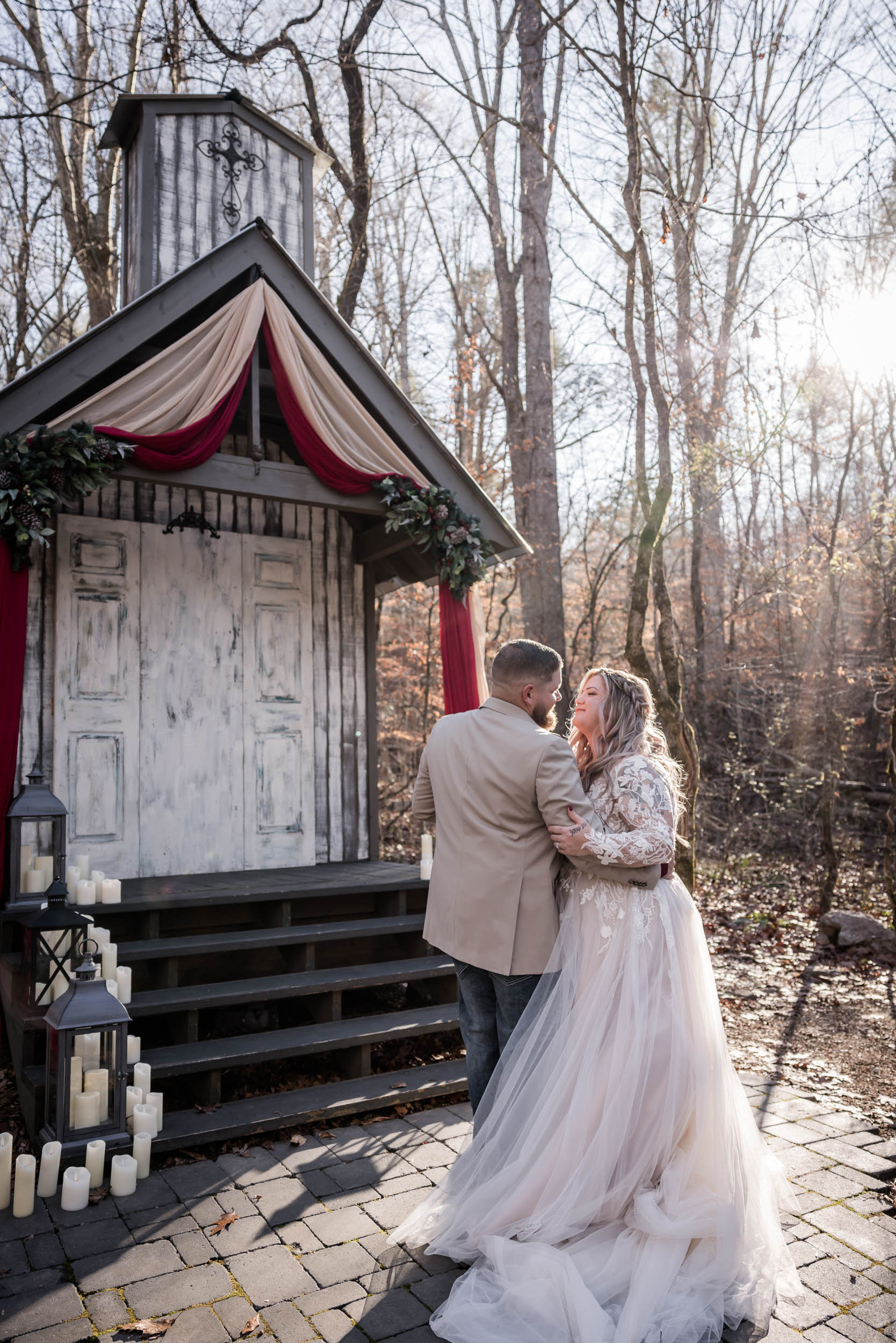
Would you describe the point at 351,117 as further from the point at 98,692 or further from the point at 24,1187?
the point at 24,1187

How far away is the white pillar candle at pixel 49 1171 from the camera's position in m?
3.62

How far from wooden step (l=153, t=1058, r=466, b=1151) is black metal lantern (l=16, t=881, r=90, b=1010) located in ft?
2.67

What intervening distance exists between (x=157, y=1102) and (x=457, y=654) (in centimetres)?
340

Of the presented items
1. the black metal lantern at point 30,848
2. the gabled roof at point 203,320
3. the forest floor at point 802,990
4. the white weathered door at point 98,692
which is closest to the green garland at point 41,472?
the gabled roof at point 203,320

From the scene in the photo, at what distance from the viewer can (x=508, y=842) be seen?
3.25 m

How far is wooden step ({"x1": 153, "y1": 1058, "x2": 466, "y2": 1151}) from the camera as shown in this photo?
4055 millimetres

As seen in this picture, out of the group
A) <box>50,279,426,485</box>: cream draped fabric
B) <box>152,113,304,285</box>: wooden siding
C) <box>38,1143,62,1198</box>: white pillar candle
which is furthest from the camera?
<box>152,113,304,285</box>: wooden siding

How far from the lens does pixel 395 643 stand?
14.7m

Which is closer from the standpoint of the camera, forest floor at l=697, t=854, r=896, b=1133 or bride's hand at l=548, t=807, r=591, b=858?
bride's hand at l=548, t=807, r=591, b=858

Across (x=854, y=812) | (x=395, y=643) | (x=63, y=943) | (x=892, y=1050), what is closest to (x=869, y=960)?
(x=892, y=1050)

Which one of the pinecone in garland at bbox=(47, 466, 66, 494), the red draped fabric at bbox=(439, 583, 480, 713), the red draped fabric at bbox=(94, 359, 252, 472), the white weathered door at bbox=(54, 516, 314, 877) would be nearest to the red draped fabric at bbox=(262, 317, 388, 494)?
the red draped fabric at bbox=(94, 359, 252, 472)

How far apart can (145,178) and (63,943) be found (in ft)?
20.1

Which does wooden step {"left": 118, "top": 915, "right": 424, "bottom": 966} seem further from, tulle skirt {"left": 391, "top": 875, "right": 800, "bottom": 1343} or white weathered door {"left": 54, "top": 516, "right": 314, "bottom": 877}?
tulle skirt {"left": 391, "top": 875, "right": 800, "bottom": 1343}

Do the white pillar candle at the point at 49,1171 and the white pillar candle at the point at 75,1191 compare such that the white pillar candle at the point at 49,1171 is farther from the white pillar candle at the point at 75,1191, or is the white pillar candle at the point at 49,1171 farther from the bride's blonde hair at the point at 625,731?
the bride's blonde hair at the point at 625,731
